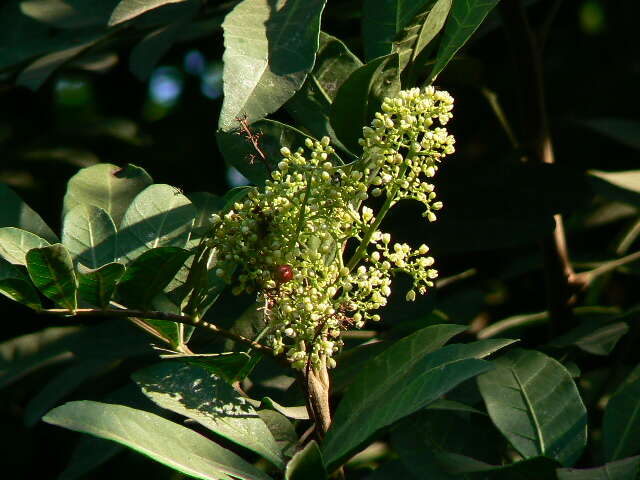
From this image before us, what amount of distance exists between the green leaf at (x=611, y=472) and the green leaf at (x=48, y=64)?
36.1 inches

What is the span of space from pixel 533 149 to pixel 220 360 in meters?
0.75

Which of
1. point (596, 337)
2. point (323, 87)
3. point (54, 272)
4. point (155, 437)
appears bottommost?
point (596, 337)

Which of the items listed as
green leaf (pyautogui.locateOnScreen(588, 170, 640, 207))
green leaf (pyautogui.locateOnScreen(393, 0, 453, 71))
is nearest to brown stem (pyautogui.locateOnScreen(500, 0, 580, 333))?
green leaf (pyautogui.locateOnScreen(588, 170, 640, 207))

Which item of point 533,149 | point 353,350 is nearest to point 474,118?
point 533,149

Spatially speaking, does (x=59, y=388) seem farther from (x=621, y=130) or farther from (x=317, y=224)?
(x=621, y=130)

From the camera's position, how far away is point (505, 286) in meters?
2.08

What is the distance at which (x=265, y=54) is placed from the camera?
2.80 ft

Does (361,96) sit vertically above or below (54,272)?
above

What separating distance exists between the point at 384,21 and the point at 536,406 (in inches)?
17.6

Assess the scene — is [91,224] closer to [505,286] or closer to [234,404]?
[234,404]

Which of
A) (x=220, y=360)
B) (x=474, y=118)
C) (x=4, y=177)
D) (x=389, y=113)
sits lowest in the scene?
(x=4, y=177)

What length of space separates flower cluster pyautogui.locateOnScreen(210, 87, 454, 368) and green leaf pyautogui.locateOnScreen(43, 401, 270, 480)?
12 cm

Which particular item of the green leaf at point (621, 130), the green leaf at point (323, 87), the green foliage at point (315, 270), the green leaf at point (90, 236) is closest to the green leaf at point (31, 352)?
the green foliage at point (315, 270)

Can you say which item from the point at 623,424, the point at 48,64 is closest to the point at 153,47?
the point at 48,64
